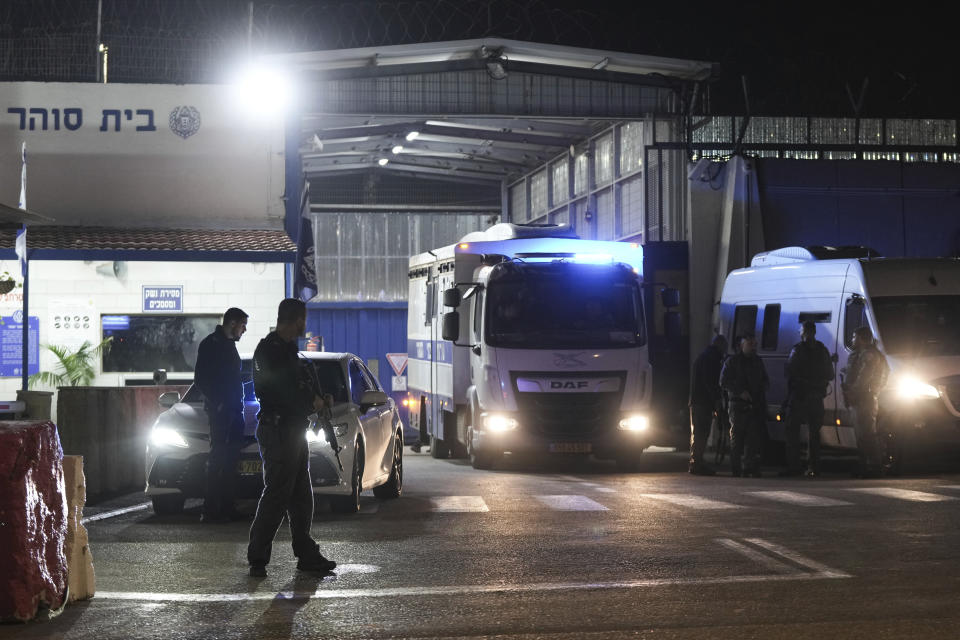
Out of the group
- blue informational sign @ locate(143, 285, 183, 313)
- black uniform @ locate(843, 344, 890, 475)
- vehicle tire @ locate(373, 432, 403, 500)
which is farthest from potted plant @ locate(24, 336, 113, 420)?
black uniform @ locate(843, 344, 890, 475)

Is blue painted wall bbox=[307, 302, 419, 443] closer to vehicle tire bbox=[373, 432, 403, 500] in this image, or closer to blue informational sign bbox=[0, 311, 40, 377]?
blue informational sign bbox=[0, 311, 40, 377]

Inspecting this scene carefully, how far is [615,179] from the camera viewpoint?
32625 millimetres

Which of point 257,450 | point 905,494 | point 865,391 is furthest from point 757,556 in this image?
point 865,391

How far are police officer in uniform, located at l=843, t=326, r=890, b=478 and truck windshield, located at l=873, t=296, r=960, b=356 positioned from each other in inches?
19.9

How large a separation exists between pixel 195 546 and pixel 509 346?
9182mm

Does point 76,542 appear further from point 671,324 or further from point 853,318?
point 671,324

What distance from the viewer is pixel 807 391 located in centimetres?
1916

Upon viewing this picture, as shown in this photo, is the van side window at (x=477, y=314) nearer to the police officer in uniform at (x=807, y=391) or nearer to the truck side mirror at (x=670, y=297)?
the truck side mirror at (x=670, y=297)

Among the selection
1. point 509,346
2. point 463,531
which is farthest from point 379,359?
point 463,531

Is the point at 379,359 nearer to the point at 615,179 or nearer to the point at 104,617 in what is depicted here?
the point at 615,179

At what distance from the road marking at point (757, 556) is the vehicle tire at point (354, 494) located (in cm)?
383

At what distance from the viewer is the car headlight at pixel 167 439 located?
13.7 m

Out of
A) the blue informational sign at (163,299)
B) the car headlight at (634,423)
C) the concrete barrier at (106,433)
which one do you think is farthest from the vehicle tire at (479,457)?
the blue informational sign at (163,299)

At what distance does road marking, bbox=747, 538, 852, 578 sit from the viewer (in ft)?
30.6
